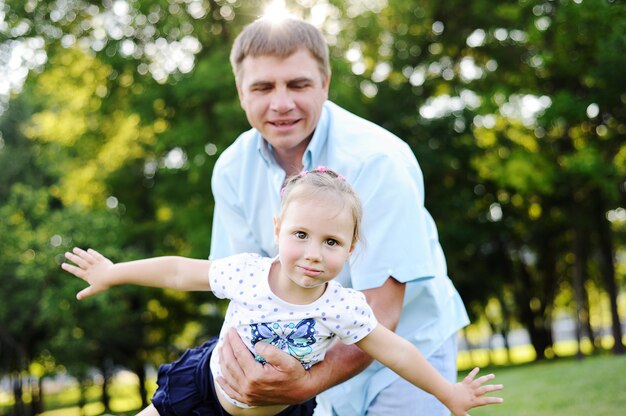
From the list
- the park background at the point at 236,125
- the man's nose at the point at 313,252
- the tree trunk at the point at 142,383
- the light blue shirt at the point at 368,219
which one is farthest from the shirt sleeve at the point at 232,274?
the tree trunk at the point at 142,383

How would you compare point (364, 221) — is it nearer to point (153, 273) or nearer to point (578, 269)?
point (153, 273)

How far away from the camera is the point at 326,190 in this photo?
9.68ft

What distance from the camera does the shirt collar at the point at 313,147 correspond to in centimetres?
355

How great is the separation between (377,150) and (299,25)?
0.68 metres

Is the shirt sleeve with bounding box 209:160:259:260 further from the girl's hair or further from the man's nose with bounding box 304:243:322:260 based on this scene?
the man's nose with bounding box 304:243:322:260

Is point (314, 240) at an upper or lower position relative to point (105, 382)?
upper

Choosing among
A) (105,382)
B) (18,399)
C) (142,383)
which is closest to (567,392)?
(18,399)

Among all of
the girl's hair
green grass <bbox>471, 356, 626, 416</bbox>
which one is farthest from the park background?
the girl's hair

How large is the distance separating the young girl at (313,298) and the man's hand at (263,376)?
46 millimetres

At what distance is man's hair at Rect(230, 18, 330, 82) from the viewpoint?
11.2ft

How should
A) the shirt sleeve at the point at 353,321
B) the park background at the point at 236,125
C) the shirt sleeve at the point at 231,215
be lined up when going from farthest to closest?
the park background at the point at 236,125 → the shirt sleeve at the point at 231,215 → the shirt sleeve at the point at 353,321

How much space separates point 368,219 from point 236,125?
56.8ft

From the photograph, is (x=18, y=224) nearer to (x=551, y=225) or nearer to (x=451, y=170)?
(x=451, y=170)

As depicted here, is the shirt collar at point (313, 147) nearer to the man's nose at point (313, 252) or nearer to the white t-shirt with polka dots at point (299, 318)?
the white t-shirt with polka dots at point (299, 318)
